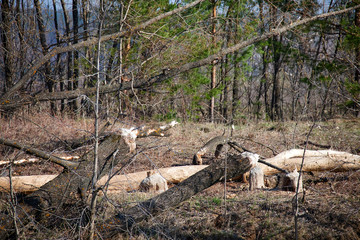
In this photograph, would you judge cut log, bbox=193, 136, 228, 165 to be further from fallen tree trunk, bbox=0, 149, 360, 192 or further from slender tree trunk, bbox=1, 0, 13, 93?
slender tree trunk, bbox=1, 0, 13, 93

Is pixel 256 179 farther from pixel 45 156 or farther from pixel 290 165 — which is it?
pixel 45 156

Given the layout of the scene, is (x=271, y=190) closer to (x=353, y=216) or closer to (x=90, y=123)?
(x=353, y=216)

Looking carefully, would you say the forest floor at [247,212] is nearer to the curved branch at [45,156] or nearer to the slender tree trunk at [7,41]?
the curved branch at [45,156]

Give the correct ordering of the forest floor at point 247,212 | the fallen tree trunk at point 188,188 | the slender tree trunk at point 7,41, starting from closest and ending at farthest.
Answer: the forest floor at point 247,212
the fallen tree trunk at point 188,188
the slender tree trunk at point 7,41

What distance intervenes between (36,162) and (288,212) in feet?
19.1

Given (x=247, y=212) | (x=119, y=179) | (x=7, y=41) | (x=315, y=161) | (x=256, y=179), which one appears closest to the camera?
(x=247, y=212)

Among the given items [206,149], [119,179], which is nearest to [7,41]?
[119,179]

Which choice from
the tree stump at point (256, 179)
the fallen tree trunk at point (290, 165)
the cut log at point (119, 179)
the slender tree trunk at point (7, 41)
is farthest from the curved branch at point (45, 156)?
the slender tree trunk at point (7, 41)

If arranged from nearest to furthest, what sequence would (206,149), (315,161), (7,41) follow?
(315,161) < (206,149) < (7,41)

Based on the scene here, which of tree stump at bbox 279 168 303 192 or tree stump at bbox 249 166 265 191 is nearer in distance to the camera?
tree stump at bbox 279 168 303 192

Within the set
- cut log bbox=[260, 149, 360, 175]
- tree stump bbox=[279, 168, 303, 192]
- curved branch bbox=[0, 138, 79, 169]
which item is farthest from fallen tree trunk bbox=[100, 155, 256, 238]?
cut log bbox=[260, 149, 360, 175]

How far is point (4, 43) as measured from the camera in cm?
1069

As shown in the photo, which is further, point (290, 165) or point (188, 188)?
point (290, 165)

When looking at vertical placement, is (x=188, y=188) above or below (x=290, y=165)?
above
